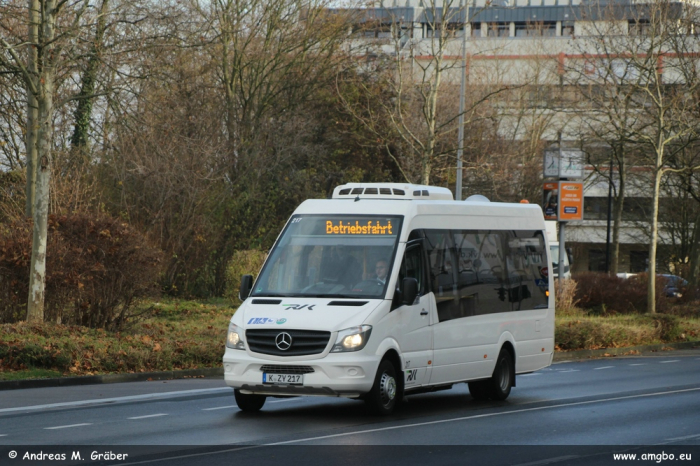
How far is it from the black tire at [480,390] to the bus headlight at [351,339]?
3265 millimetres

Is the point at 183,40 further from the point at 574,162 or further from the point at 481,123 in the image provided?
the point at 481,123

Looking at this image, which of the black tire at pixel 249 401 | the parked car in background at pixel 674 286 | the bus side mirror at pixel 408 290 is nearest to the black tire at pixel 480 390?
the bus side mirror at pixel 408 290

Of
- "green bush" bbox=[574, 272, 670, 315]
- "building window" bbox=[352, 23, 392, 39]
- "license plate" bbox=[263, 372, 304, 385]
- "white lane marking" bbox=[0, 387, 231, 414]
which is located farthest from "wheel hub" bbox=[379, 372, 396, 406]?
"building window" bbox=[352, 23, 392, 39]

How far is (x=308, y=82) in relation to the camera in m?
38.4

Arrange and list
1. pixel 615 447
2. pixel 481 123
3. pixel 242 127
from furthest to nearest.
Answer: pixel 481 123
pixel 242 127
pixel 615 447

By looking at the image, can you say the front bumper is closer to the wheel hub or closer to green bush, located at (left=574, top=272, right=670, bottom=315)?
the wheel hub

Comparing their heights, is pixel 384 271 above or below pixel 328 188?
below

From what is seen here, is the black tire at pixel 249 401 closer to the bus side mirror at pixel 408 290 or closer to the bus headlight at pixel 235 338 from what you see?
the bus headlight at pixel 235 338

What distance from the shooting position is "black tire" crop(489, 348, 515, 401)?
14562mm

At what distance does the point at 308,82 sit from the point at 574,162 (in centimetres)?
1031

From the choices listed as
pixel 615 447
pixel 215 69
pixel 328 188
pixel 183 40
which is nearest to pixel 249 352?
pixel 615 447

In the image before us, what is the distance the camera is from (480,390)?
14750mm

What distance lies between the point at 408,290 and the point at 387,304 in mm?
311

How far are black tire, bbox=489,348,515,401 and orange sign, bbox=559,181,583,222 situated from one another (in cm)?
1683
